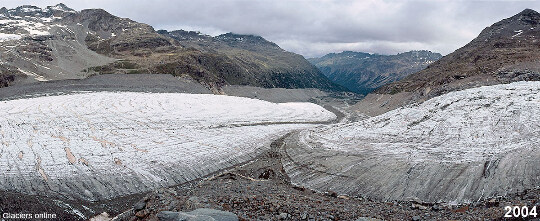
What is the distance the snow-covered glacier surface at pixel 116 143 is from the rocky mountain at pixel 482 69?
39.8 meters

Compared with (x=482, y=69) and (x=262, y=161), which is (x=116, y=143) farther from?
(x=482, y=69)

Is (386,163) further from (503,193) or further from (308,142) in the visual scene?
(308,142)

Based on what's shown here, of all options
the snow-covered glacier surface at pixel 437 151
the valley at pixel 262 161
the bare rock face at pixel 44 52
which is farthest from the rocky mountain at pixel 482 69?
the bare rock face at pixel 44 52

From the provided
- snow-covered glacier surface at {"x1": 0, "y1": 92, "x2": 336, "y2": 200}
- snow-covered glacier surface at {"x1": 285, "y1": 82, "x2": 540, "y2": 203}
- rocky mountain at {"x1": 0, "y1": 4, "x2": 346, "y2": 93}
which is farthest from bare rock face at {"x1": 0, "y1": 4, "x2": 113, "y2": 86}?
snow-covered glacier surface at {"x1": 285, "y1": 82, "x2": 540, "y2": 203}

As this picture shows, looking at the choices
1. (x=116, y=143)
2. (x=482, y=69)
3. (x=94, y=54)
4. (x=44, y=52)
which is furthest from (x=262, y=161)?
(x=94, y=54)

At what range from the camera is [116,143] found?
29188 millimetres

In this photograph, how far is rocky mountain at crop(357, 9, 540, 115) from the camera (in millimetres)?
59425

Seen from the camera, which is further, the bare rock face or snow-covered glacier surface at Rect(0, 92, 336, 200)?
the bare rock face

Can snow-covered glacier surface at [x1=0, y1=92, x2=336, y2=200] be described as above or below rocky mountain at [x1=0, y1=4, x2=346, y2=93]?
below

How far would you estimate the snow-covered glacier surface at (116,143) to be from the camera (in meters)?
22.0

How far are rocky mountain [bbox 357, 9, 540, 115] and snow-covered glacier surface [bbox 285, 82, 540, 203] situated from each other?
88.8ft

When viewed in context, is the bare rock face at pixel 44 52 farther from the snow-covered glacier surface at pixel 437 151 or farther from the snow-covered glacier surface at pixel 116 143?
the snow-covered glacier surface at pixel 437 151

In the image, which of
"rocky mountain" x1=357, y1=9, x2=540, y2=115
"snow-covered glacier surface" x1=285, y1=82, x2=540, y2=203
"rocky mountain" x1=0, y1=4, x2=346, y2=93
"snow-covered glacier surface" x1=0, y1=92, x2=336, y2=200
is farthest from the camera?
"rocky mountain" x1=0, y1=4, x2=346, y2=93

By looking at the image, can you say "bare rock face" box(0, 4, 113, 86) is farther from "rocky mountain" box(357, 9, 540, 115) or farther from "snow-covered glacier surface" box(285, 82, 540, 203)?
"rocky mountain" box(357, 9, 540, 115)
